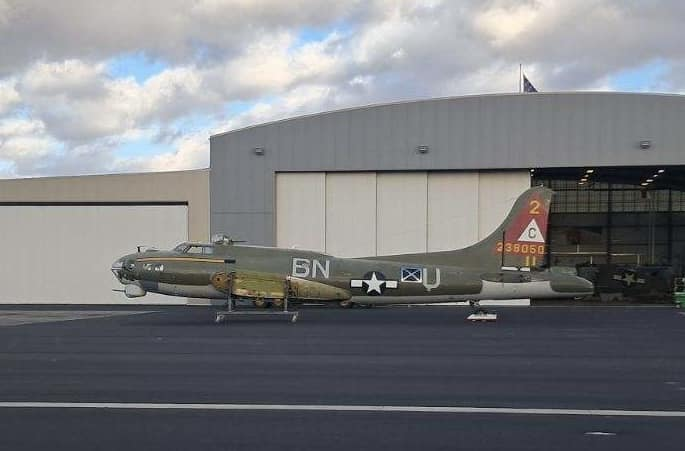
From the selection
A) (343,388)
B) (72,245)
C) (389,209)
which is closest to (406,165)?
(389,209)

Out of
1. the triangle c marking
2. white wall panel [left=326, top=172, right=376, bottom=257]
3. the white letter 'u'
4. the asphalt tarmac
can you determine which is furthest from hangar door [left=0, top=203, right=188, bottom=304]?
the triangle c marking

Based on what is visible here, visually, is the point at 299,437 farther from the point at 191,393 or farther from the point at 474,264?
the point at 474,264

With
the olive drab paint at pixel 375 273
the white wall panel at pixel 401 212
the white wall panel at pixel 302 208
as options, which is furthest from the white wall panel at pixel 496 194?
the olive drab paint at pixel 375 273

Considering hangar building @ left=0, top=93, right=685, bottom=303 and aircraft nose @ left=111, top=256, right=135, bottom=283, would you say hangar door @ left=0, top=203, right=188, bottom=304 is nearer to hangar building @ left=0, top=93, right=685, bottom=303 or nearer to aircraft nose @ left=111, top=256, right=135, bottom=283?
hangar building @ left=0, top=93, right=685, bottom=303

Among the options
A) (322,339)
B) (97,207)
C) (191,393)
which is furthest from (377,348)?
(97,207)

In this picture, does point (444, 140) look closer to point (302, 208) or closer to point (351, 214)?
point (351, 214)

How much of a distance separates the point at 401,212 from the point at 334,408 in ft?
87.6

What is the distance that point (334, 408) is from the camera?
417 inches

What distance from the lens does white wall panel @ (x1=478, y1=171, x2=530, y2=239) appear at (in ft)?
119

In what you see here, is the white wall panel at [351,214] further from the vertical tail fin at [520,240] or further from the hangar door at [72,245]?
the vertical tail fin at [520,240]

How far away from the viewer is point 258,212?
1462 inches

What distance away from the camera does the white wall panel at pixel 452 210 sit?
120 feet

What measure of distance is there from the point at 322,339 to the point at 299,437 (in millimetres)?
10807

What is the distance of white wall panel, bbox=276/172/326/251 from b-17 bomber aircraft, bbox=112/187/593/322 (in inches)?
426
